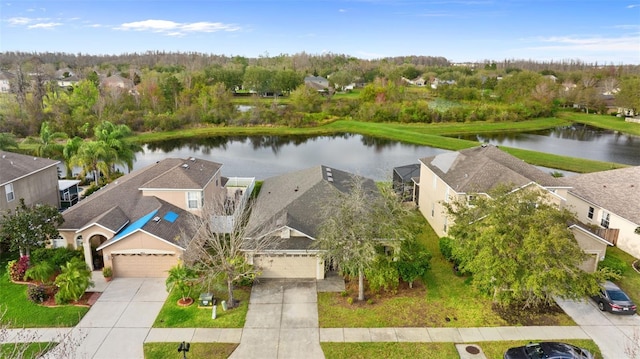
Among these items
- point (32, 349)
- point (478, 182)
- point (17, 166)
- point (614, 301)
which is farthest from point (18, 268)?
point (614, 301)

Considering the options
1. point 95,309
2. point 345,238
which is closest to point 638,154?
point 345,238

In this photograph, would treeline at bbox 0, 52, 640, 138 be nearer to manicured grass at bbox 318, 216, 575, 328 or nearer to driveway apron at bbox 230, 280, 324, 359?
driveway apron at bbox 230, 280, 324, 359

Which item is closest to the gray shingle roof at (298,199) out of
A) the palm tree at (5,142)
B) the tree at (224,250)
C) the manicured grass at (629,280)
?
the tree at (224,250)

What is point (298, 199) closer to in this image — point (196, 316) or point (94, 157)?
point (196, 316)

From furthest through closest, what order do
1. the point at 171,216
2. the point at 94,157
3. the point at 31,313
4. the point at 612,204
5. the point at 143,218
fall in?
the point at 94,157 → the point at 612,204 → the point at 171,216 → the point at 143,218 → the point at 31,313

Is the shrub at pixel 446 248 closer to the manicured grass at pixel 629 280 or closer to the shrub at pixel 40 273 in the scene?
the manicured grass at pixel 629 280

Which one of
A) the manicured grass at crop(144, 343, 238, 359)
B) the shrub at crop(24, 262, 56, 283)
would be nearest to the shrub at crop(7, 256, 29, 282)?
the shrub at crop(24, 262, 56, 283)

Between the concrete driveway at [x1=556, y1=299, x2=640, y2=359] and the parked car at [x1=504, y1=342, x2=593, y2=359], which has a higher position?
the parked car at [x1=504, y1=342, x2=593, y2=359]
